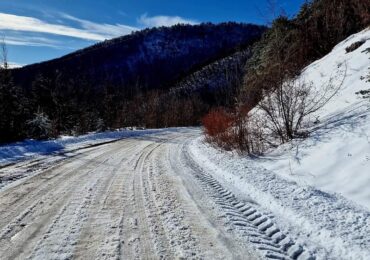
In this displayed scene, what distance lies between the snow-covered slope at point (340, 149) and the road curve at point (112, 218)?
2.35 m

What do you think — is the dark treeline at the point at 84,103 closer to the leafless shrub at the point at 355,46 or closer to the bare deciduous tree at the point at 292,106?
the bare deciduous tree at the point at 292,106

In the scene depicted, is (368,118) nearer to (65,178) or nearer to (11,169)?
(65,178)

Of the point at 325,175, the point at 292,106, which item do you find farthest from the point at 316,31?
the point at 325,175

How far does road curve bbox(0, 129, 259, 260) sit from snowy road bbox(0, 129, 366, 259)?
12 mm

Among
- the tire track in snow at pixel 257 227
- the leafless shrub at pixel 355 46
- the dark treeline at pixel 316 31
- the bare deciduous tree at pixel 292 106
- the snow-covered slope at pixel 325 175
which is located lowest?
the tire track in snow at pixel 257 227

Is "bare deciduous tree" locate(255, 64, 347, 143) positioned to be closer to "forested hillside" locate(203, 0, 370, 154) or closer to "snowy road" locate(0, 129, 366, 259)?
"forested hillside" locate(203, 0, 370, 154)

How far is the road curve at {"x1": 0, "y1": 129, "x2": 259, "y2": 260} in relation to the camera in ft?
15.5

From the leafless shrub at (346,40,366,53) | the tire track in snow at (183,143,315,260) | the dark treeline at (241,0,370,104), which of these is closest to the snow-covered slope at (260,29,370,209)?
the leafless shrub at (346,40,366,53)

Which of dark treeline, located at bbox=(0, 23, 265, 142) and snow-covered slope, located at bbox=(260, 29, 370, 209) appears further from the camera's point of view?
dark treeline, located at bbox=(0, 23, 265, 142)

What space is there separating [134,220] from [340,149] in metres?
5.22

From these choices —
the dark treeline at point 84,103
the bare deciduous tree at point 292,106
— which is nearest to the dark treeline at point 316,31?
the dark treeline at point 84,103

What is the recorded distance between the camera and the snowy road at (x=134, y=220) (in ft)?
15.5

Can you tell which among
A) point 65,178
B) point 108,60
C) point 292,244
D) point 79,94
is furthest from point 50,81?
point 108,60

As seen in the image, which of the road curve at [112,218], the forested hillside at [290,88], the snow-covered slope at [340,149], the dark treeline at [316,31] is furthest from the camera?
the dark treeline at [316,31]
